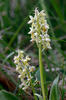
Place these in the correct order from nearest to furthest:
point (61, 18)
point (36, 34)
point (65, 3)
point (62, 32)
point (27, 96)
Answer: point (36, 34) < point (27, 96) < point (61, 18) < point (62, 32) < point (65, 3)

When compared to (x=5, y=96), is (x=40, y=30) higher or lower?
higher

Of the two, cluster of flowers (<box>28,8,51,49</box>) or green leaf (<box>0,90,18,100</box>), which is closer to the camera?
cluster of flowers (<box>28,8,51,49</box>)

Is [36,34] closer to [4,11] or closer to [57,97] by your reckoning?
[57,97]

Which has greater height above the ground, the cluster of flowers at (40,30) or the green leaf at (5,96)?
the cluster of flowers at (40,30)

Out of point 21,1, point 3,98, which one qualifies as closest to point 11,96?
point 3,98

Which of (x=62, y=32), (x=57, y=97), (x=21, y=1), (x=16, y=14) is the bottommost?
(x=57, y=97)

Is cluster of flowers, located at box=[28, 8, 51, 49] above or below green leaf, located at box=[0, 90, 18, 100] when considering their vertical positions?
above

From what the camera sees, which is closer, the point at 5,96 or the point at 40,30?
the point at 40,30

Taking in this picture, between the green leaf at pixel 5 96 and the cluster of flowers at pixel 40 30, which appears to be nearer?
the cluster of flowers at pixel 40 30

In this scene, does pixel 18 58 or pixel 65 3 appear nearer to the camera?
pixel 18 58

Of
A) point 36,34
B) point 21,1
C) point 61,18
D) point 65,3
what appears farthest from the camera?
point 21,1

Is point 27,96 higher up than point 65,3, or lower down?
lower down
